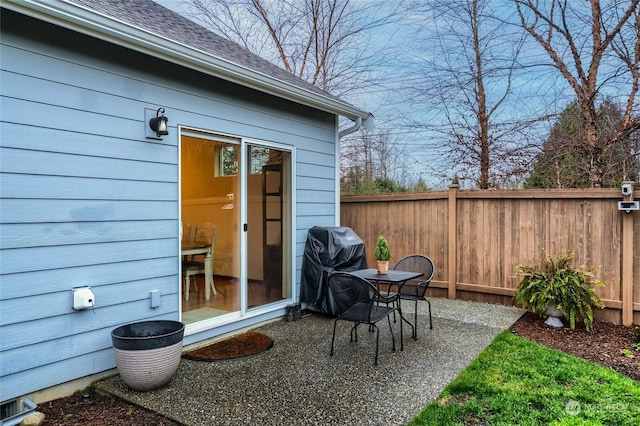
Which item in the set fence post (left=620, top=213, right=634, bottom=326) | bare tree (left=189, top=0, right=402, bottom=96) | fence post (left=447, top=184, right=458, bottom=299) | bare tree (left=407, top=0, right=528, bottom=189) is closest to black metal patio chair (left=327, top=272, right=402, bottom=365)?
fence post (left=447, top=184, right=458, bottom=299)

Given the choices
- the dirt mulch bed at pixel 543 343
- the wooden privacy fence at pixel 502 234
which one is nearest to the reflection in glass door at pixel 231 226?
the dirt mulch bed at pixel 543 343

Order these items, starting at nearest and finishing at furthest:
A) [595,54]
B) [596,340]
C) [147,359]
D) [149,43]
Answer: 1. [147,359]
2. [149,43]
3. [596,340]
4. [595,54]

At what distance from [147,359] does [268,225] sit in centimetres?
214

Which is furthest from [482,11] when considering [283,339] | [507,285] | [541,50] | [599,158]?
[283,339]

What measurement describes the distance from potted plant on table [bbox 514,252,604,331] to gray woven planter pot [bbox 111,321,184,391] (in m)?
3.75

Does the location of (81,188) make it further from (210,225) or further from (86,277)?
(210,225)

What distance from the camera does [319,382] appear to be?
9.37 ft

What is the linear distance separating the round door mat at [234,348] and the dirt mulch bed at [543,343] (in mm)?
837

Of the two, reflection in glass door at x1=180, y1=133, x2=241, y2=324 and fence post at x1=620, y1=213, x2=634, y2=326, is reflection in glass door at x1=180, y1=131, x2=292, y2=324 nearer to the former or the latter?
reflection in glass door at x1=180, y1=133, x2=241, y2=324

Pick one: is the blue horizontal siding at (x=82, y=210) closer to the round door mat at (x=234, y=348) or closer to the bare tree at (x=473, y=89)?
the round door mat at (x=234, y=348)

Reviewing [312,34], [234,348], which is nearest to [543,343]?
[234,348]

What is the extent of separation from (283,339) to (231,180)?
1.75 metres

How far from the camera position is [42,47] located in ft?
8.64

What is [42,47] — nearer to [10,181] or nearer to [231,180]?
[10,181]
